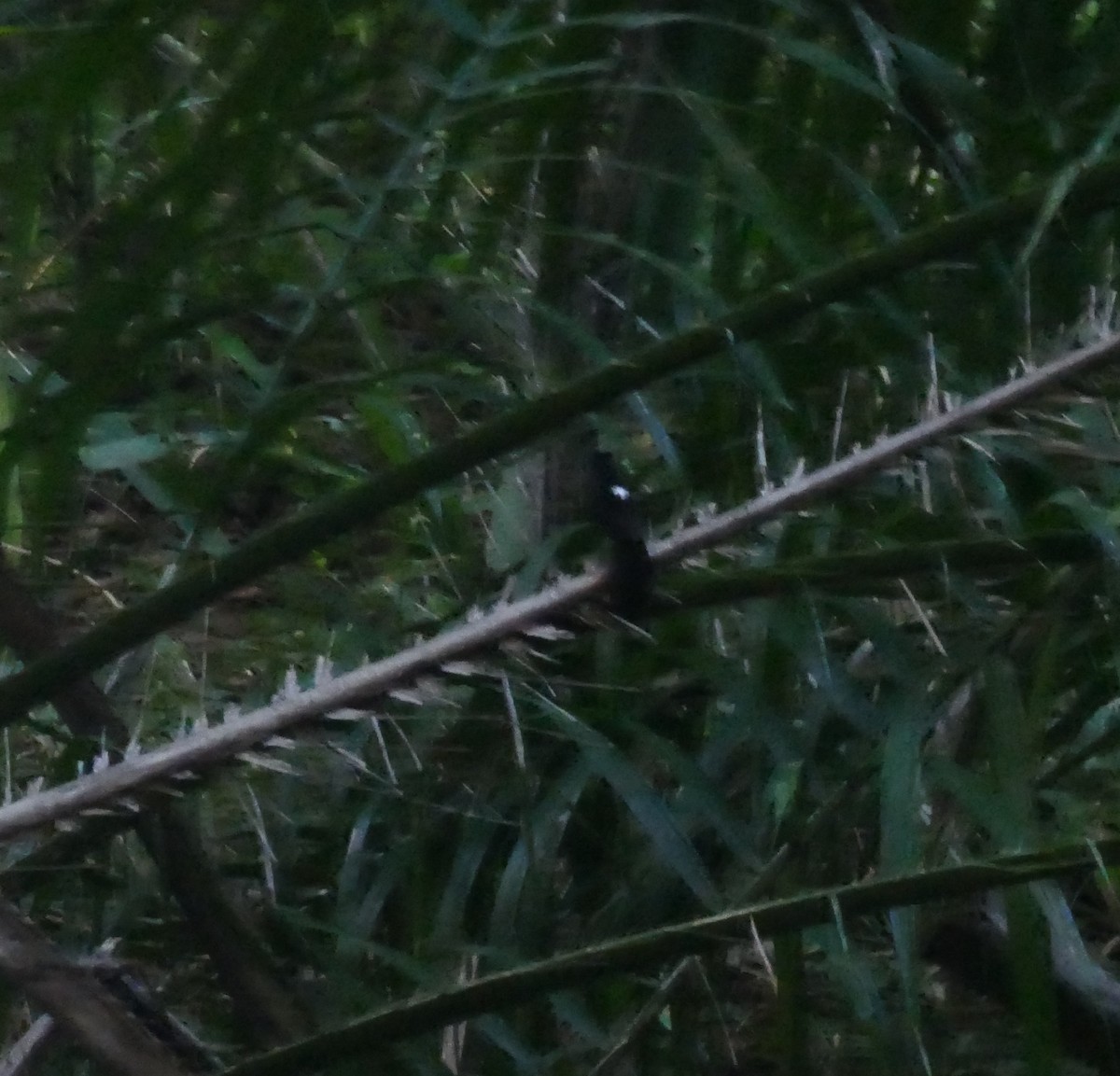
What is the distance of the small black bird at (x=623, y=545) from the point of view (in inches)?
13.8

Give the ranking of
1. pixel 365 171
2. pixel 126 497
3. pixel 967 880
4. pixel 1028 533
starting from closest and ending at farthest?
1. pixel 967 880
2. pixel 1028 533
3. pixel 365 171
4. pixel 126 497

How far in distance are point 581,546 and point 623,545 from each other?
13 cm

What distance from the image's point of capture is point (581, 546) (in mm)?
489

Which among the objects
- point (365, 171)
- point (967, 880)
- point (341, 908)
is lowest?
point (341, 908)

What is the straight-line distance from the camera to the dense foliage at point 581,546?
38cm

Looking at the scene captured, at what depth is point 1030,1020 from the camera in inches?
14.6

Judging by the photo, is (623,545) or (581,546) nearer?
(623,545)

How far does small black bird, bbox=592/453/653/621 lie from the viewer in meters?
0.35

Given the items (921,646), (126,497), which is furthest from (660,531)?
(126,497)

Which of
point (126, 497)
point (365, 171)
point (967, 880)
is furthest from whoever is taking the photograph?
point (126, 497)

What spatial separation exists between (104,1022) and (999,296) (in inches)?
13.5

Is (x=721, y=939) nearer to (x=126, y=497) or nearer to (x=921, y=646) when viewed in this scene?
(x=921, y=646)

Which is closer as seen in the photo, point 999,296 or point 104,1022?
point 104,1022

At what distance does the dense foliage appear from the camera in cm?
38
